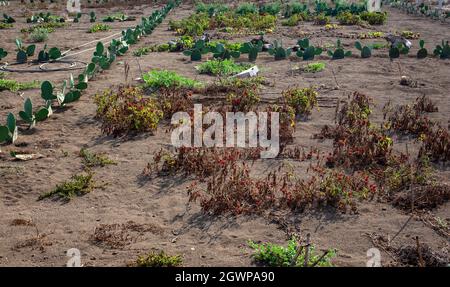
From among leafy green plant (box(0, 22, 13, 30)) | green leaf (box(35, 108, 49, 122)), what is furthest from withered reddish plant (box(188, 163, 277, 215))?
leafy green plant (box(0, 22, 13, 30))

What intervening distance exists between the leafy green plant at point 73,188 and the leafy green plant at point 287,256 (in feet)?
6.66

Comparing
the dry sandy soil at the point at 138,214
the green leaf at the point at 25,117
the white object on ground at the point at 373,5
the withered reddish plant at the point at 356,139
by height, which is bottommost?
the dry sandy soil at the point at 138,214

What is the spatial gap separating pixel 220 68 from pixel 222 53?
1094 mm

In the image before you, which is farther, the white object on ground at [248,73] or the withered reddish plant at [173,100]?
the white object on ground at [248,73]

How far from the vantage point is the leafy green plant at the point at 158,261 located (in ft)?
13.1

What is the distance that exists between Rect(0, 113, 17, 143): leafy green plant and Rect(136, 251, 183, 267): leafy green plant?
10.3 ft

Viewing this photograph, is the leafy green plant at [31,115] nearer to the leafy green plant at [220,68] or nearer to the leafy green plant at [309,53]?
the leafy green plant at [220,68]

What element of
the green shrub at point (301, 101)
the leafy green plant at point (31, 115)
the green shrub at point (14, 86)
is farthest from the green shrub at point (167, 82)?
the leafy green plant at point (31, 115)

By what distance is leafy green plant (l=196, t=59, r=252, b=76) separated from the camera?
9.72 metres

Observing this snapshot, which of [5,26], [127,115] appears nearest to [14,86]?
[127,115]

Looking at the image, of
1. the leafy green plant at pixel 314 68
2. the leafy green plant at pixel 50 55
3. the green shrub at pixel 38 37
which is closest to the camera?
the leafy green plant at pixel 314 68

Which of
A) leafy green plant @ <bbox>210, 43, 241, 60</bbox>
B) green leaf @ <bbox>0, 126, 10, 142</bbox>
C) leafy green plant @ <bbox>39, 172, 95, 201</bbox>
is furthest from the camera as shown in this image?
leafy green plant @ <bbox>210, 43, 241, 60</bbox>

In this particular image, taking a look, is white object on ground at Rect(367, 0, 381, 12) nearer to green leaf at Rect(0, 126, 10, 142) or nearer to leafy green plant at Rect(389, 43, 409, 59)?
leafy green plant at Rect(389, 43, 409, 59)
